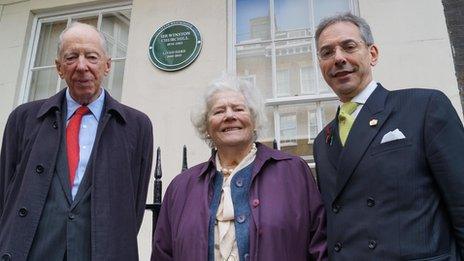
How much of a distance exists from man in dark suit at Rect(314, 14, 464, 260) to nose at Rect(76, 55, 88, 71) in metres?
1.19

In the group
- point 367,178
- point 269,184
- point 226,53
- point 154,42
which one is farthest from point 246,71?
point 367,178

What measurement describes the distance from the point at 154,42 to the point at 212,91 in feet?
8.94

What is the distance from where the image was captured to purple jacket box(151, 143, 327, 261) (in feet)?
5.52

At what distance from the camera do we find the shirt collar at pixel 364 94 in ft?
5.79

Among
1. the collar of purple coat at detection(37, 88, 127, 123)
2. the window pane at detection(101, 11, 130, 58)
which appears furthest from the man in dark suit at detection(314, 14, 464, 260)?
the window pane at detection(101, 11, 130, 58)

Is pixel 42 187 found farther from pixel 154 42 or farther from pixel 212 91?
pixel 154 42

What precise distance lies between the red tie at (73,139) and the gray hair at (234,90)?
59 centimetres

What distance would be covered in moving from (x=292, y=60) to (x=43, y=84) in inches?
123

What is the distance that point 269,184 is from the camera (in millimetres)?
1840

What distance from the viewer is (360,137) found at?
1614 mm

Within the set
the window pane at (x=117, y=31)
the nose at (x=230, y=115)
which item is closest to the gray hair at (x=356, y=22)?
the nose at (x=230, y=115)

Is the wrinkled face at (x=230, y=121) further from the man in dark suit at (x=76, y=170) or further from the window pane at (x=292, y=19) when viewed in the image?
the window pane at (x=292, y=19)

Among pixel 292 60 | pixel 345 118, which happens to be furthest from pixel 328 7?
pixel 345 118

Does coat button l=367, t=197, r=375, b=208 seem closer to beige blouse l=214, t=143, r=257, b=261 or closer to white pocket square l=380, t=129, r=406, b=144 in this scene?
white pocket square l=380, t=129, r=406, b=144
